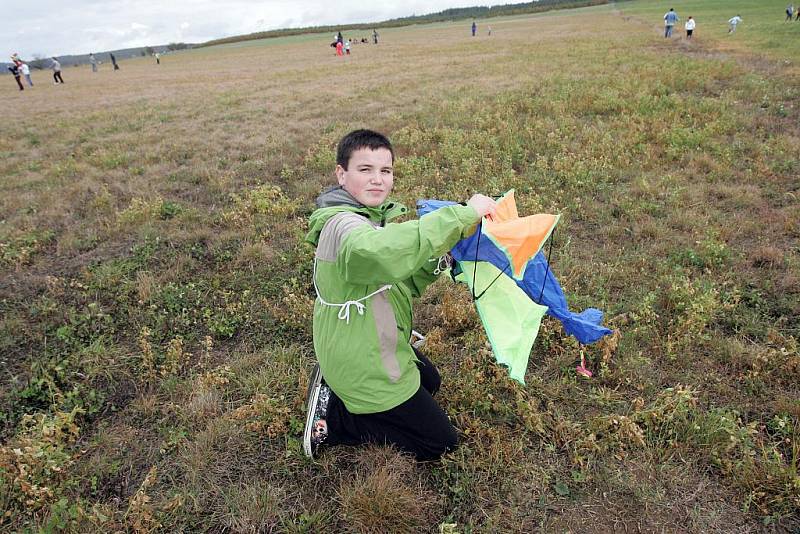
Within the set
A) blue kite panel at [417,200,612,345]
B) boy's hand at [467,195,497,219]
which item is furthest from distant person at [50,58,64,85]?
boy's hand at [467,195,497,219]

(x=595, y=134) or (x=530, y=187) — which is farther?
(x=595, y=134)

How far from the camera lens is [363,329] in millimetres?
2973

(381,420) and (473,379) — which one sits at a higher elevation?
(381,420)

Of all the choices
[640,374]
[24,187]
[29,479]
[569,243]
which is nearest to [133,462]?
[29,479]

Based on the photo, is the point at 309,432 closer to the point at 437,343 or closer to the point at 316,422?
the point at 316,422

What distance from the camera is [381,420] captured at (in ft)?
10.7

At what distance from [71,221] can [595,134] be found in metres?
9.90

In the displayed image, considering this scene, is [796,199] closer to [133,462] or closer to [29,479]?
[133,462]

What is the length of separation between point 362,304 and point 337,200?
704mm

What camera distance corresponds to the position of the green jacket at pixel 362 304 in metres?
2.43

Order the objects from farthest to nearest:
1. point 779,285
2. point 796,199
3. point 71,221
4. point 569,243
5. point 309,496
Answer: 1. point 71,221
2. point 796,199
3. point 569,243
4. point 779,285
5. point 309,496

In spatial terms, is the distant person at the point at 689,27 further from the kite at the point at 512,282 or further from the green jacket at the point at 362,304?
the green jacket at the point at 362,304

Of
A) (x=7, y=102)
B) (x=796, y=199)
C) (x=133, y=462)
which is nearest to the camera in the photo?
(x=133, y=462)

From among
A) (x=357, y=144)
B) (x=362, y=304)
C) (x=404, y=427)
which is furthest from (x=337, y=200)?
(x=404, y=427)
